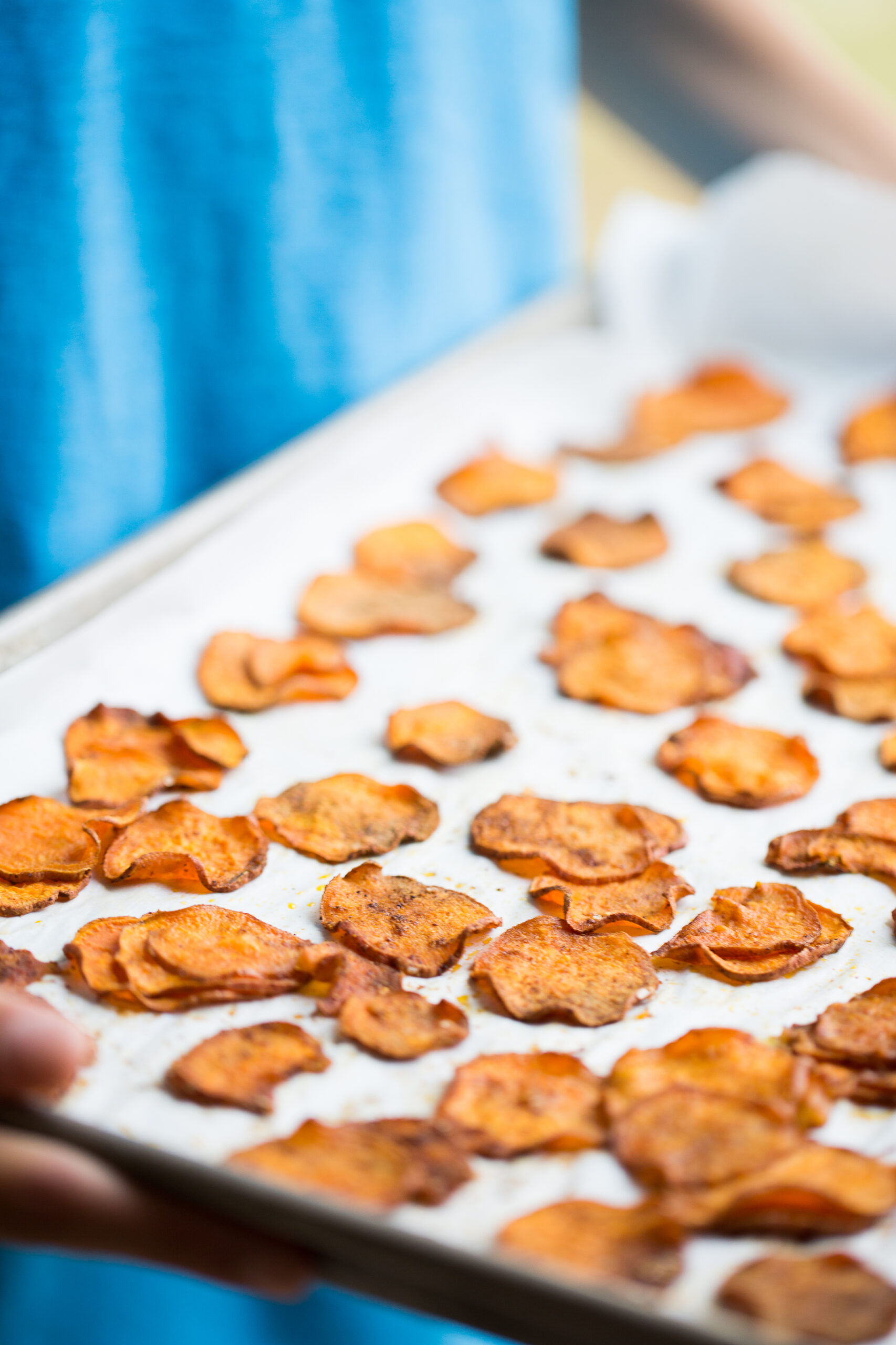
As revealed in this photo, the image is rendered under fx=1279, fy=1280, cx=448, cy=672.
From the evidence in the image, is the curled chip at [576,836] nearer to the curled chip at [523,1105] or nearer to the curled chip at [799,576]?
the curled chip at [523,1105]

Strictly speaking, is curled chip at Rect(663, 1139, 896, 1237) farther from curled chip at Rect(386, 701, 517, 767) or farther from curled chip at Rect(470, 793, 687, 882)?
curled chip at Rect(386, 701, 517, 767)

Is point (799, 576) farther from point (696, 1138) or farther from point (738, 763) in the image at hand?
point (696, 1138)

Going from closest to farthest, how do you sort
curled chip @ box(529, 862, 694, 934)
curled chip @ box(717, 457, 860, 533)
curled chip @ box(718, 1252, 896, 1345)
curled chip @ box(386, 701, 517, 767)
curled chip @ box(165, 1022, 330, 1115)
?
curled chip @ box(718, 1252, 896, 1345) < curled chip @ box(165, 1022, 330, 1115) < curled chip @ box(529, 862, 694, 934) < curled chip @ box(386, 701, 517, 767) < curled chip @ box(717, 457, 860, 533)

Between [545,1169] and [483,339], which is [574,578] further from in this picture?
[545,1169]

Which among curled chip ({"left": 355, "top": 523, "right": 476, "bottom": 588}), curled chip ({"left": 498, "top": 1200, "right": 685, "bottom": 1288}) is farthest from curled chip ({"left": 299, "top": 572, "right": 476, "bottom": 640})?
curled chip ({"left": 498, "top": 1200, "right": 685, "bottom": 1288})

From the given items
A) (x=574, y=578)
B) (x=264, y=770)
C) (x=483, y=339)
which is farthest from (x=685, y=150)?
(x=264, y=770)

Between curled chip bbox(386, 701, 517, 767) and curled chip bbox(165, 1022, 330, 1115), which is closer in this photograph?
curled chip bbox(165, 1022, 330, 1115)
